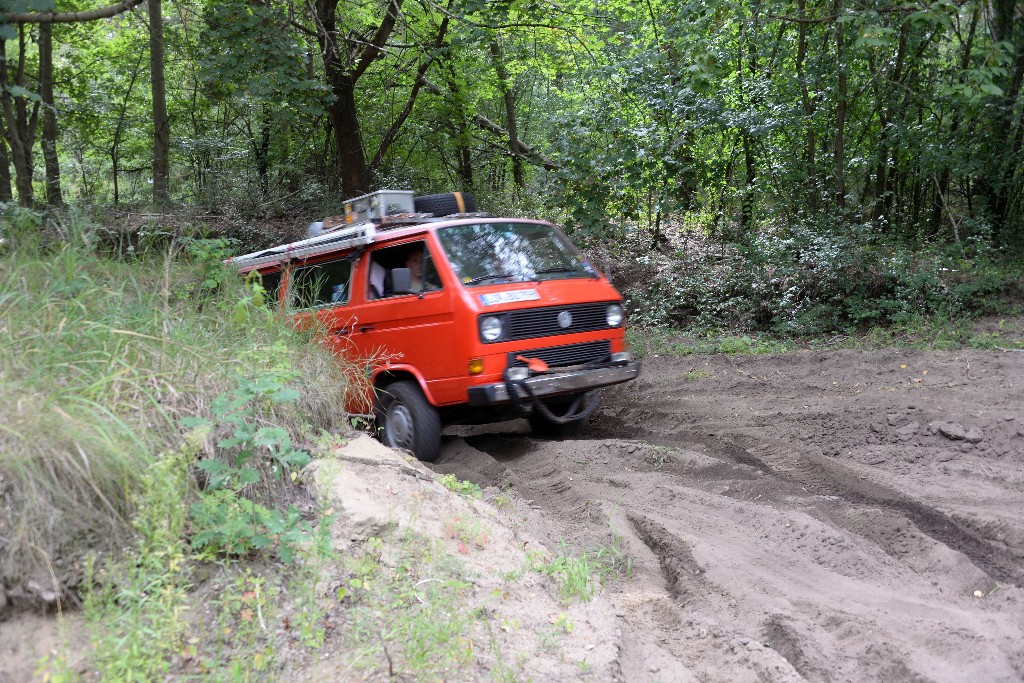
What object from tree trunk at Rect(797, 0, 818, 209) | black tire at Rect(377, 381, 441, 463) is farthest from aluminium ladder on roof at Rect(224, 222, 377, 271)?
tree trunk at Rect(797, 0, 818, 209)

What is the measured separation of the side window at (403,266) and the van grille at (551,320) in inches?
29.4

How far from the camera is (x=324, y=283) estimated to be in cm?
838

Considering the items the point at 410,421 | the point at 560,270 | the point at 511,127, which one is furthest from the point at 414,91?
the point at 410,421

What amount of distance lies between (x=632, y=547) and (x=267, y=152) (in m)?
16.6

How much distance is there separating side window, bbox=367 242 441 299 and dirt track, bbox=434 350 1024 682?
1.49m

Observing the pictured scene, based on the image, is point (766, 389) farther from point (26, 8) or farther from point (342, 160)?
point (342, 160)

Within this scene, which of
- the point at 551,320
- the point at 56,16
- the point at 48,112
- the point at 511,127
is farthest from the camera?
the point at 511,127

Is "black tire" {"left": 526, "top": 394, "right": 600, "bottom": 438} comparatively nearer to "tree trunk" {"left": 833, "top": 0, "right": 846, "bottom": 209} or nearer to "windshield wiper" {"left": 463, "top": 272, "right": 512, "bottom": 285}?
"windshield wiper" {"left": 463, "top": 272, "right": 512, "bottom": 285}

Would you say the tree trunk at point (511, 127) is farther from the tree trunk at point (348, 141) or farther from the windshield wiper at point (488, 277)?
the windshield wiper at point (488, 277)

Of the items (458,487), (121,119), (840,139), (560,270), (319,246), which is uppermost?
(121,119)

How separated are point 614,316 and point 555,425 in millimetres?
1209

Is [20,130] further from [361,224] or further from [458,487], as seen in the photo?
[458,487]

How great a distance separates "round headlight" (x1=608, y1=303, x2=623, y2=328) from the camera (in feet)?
25.3

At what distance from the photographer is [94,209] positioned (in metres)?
12.6
